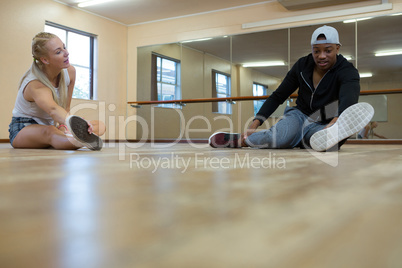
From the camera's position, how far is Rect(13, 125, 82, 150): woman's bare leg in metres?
1.75

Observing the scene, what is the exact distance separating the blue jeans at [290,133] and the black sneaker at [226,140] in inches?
4.9

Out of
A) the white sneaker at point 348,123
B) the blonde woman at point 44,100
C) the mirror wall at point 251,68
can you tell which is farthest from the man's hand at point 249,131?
the mirror wall at point 251,68

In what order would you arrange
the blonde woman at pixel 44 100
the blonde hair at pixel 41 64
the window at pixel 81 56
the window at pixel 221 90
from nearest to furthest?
the blonde woman at pixel 44 100
the blonde hair at pixel 41 64
the window at pixel 221 90
the window at pixel 81 56

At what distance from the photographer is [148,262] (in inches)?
6.2

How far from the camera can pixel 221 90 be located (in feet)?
17.2

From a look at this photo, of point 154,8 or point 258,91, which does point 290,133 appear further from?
point 154,8

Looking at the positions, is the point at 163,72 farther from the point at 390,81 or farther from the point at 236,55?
the point at 390,81

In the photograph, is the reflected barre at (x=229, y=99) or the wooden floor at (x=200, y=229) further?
the reflected barre at (x=229, y=99)

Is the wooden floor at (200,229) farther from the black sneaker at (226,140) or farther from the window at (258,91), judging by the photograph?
the window at (258,91)

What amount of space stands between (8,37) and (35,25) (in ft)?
1.44

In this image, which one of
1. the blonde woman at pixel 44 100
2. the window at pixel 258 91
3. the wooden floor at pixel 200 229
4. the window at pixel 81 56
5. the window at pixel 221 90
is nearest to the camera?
the wooden floor at pixel 200 229

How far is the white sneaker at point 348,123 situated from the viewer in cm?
142

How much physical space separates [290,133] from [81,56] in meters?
4.67

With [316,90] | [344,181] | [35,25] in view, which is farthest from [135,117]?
[344,181]
